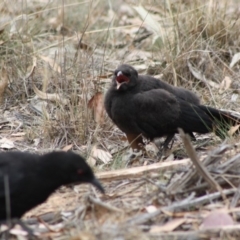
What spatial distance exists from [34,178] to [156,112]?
257 cm

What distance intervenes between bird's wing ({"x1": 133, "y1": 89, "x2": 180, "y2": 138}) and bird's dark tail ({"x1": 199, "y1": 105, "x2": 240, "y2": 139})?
0.30 m

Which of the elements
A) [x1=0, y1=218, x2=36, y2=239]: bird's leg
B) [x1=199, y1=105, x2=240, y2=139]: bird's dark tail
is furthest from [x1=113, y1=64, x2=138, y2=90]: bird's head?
[x1=0, y1=218, x2=36, y2=239]: bird's leg

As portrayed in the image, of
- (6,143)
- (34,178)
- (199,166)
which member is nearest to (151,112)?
(6,143)

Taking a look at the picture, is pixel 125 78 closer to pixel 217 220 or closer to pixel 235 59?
pixel 235 59

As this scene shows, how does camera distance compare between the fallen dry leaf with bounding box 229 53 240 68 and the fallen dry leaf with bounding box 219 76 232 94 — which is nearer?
the fallen dry leaf with bounding box 219 76 232 94

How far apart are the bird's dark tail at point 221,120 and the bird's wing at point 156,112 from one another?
30 centimetres

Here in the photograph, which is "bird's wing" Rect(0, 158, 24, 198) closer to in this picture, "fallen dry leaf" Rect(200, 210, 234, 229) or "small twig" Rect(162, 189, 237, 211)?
"small twig" Rect(162, 189, 237, 211)

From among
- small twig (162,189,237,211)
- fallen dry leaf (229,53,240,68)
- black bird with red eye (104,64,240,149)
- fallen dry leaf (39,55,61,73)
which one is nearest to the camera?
small twig (162,189,237,211)

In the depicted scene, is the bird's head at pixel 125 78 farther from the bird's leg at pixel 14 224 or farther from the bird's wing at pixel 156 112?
the bird's leg at pixel 14 224

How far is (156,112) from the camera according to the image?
22.8ft

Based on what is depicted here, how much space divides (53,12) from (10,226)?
6.48 metres

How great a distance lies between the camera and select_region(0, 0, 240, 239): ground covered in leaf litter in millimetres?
4613

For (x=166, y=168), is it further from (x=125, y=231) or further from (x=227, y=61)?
(x=227, y=61)

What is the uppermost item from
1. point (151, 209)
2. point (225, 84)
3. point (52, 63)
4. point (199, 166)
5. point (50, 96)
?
point (199, 166)
